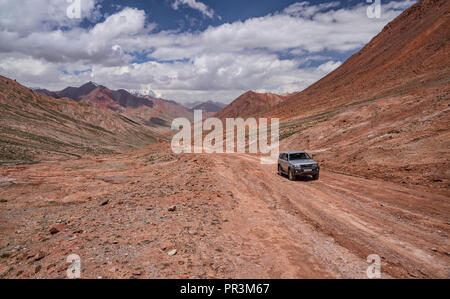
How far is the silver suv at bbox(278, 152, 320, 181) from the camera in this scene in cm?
1549

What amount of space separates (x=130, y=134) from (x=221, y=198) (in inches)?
4296

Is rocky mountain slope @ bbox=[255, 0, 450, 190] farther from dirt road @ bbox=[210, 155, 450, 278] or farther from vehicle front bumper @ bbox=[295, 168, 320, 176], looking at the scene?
vehicle front bumper @ bbox=[295, 168, 320, 176]

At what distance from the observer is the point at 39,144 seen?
141 ft

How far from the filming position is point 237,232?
25.3 feet

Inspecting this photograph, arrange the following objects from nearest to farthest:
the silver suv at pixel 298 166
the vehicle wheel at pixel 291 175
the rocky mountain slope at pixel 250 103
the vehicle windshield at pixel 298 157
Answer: the silver suv at pixel 298 166 < the vehicle wheel at pixel 291 175 < the vehicle windshield at pixel 298 157 < the rocky mountain slope at pixel 250 103

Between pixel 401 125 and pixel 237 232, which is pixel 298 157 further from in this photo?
pixel 401 125

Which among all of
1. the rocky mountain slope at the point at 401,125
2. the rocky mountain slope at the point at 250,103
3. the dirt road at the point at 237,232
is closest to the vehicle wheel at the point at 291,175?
the dirt road at the point at 237,232

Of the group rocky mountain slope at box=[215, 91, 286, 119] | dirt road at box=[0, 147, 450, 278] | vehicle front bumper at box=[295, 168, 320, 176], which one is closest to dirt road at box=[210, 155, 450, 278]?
dirt road at box=[0, 147, 450, 278]

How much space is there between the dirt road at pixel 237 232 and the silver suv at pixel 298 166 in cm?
93

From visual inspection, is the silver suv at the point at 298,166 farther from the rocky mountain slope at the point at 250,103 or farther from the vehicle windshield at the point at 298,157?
the rocky mountain slope at the point at 250,103

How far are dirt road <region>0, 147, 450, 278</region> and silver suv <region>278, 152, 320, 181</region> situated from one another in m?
0.93

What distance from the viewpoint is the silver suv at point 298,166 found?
15492 millimetres
